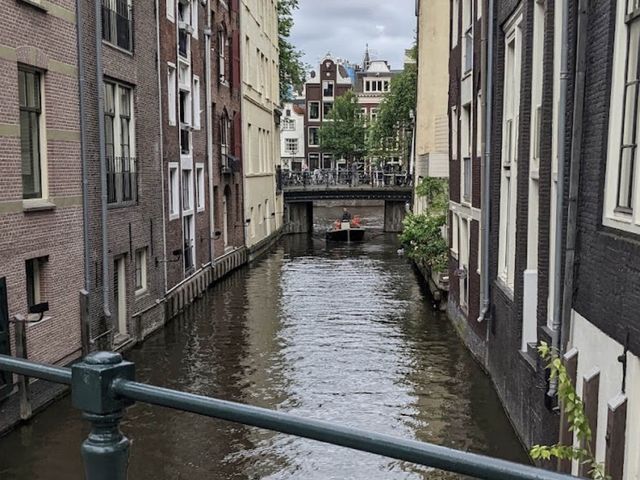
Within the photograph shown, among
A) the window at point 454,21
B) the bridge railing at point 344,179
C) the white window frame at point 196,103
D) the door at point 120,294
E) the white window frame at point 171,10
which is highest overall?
the white window frame at point 171,10

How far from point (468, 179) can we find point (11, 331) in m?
10.4

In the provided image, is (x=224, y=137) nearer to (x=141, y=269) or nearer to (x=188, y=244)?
(x=188, y=244)

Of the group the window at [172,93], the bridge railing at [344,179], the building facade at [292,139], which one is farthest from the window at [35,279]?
the building facade at [292,139]

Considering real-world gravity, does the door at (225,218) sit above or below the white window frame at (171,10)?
below

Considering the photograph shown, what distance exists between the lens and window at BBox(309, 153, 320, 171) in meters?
77.6

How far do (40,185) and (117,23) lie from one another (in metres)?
5.22

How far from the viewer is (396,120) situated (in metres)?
55.4

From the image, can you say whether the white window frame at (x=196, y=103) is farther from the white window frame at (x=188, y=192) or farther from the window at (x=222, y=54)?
the window at (x=222, y=54)

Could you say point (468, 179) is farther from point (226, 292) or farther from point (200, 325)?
point (226, 292)

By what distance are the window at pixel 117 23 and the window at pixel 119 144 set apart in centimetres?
96

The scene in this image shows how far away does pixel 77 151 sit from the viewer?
1318 centimetres

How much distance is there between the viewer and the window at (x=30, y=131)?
11469mm

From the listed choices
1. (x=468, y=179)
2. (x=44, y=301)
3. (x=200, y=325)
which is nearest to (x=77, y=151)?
(x=44, y=301)

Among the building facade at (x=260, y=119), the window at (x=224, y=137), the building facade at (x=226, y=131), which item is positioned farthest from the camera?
the building facade at (x=260, y=119)
